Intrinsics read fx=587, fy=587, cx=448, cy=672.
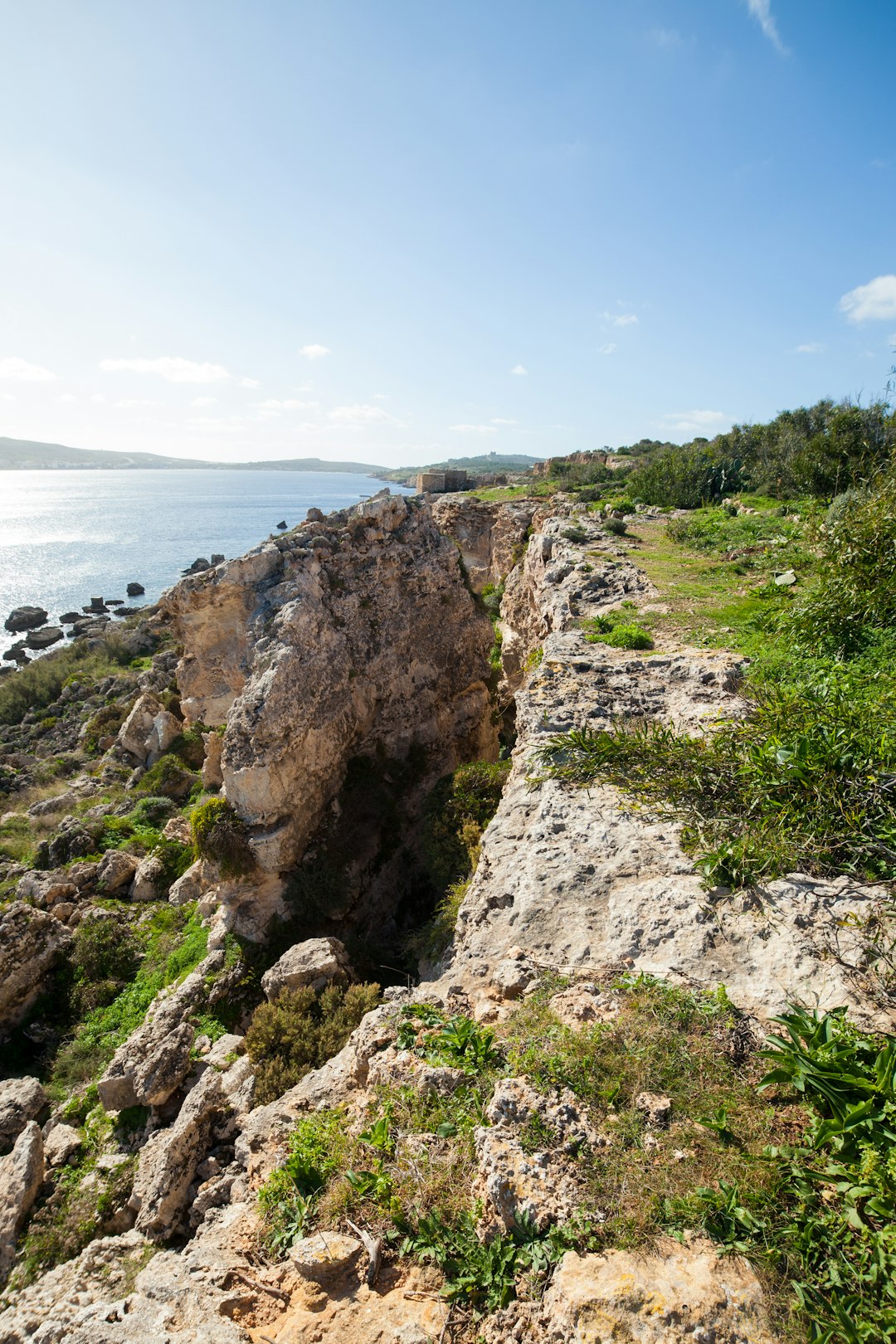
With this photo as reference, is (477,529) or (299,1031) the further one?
(477,529)

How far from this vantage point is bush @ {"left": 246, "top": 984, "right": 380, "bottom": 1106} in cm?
835

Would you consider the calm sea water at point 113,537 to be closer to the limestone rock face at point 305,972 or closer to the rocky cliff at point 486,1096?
the rocky cliff at point 486,1096

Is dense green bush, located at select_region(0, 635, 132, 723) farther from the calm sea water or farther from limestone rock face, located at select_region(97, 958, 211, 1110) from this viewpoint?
limestone rock face, located at select_region(97, 958, 211, 1110)

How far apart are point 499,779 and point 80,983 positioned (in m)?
10.9

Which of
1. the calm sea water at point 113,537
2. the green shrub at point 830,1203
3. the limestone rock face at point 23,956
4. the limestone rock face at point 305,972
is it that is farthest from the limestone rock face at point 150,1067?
the calm sea water at point 113,537

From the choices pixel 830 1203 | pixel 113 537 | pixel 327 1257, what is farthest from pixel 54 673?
pixel 113 537

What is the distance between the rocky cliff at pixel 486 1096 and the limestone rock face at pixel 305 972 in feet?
0.15

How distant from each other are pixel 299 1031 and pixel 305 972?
1242 millimetres

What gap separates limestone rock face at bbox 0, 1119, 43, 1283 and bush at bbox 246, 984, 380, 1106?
10.6ft

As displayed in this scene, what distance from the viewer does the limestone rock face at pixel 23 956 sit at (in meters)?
13.2

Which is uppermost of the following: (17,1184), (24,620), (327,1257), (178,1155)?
(327,1257)

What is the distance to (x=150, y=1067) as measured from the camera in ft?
31.3

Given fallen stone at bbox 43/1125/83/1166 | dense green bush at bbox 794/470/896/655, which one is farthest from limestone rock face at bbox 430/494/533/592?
fallen stone at bbox 43/1125/83/1166

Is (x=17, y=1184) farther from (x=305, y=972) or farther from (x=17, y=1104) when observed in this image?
(x=305, y=972)
